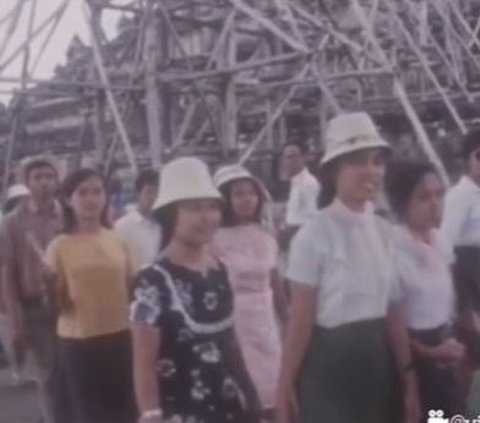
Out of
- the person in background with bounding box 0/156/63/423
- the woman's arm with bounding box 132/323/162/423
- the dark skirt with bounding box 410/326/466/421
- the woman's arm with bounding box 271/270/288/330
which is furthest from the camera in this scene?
the person in background with bounding box 0/156/63/423

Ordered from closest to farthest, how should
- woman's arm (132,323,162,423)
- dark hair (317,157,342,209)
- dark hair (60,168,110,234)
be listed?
woman's arm (132,323,162,423), dark hair (317,157,342,209), dark hair (60,168,110,234)

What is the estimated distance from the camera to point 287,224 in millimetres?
10773

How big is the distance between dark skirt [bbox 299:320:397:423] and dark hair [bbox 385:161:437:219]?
624mm

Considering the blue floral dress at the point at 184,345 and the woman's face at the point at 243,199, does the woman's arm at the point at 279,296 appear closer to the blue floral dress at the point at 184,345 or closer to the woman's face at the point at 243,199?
the woman's face at the point at 243,199

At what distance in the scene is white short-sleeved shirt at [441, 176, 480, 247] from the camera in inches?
225

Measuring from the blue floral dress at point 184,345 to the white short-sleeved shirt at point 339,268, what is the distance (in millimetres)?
356

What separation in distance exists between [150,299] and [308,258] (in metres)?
0.54

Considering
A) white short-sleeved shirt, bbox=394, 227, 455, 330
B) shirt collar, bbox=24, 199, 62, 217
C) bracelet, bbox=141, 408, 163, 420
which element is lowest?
bracelet, bbox=141, 408, 163, 420

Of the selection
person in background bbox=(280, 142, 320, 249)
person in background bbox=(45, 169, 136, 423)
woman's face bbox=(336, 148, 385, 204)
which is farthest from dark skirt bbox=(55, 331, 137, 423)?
person in background bbox=(280, 142, 320, 249)

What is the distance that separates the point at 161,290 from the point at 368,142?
2.84 ft

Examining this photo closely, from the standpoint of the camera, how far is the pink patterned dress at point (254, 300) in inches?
220

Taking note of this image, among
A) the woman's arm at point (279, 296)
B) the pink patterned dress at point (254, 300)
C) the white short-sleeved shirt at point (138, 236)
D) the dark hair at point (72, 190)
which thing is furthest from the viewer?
the white short-sleeved shirt at point (138, 236)

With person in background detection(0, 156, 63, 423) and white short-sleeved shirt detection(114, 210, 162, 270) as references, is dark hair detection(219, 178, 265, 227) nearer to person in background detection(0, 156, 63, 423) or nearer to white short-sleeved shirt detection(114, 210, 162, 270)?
white short-sleeved shirt detection(114, 210, 162, 270)

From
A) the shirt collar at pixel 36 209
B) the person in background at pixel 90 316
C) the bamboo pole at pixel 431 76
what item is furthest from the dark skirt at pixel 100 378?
the bamboo pole at pixel 431 76
